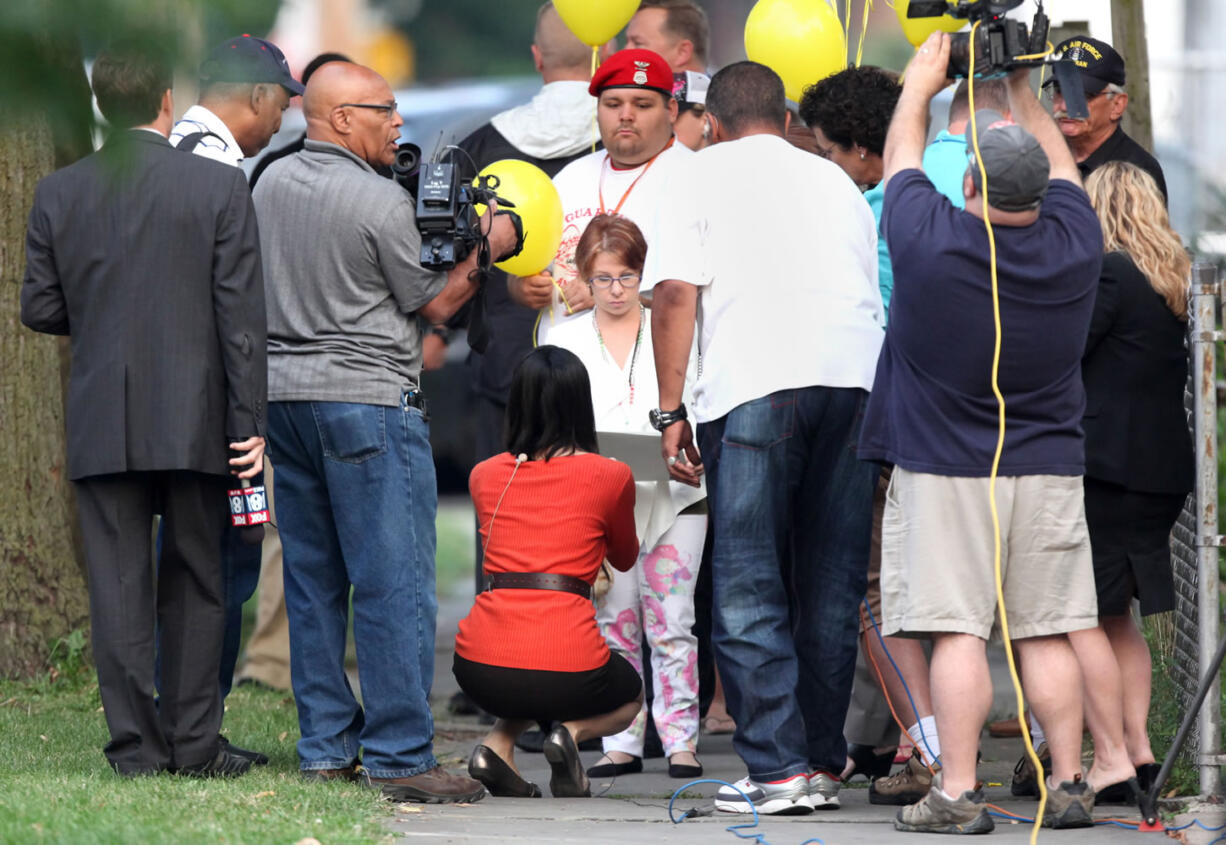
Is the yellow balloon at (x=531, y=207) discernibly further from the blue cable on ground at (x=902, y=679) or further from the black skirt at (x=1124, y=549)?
the black skirt at (x=1124, y=549)

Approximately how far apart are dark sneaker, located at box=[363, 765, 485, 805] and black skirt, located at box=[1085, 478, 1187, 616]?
6.34 ft

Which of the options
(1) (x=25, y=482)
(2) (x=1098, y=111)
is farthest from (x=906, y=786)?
(1) (x=25, y=482)

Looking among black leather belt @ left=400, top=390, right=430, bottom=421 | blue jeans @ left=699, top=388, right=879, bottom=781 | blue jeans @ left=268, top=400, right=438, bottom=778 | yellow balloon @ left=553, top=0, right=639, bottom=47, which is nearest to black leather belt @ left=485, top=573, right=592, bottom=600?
blue jeans @ left=268, top=400, right=438, bottom=778

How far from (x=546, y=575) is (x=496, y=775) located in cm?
64

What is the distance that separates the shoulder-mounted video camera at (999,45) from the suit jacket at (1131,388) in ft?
1.92

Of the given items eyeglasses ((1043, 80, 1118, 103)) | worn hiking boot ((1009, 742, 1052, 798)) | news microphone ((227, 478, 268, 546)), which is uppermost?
eyeglasses ((1043, 80, 1118, 103))

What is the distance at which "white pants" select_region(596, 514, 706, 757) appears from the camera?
18.4ft

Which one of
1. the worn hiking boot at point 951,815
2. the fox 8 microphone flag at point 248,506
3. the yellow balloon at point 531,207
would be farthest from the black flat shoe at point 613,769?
the yellow balloon at point 531,207

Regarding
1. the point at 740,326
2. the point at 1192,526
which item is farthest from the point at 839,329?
the point at 1192,526

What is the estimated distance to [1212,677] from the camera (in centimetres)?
444

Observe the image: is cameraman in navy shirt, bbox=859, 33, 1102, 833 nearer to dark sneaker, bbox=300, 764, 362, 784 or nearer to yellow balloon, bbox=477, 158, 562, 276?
yellow balloon, bbox=477, 158, 562, 276

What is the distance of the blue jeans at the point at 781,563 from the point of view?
4.84 metres

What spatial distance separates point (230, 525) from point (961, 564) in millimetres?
2293

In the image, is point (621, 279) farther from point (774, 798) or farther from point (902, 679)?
point (774, 798)
